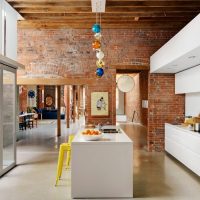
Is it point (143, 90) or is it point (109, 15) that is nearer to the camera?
point (109, 15)

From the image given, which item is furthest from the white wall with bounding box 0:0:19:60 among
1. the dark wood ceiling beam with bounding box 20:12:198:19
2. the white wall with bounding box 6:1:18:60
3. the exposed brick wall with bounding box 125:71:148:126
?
the exposed brick wall with bounding box 125:71:148:126

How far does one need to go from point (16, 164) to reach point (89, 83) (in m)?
3.08

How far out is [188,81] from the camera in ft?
22.9

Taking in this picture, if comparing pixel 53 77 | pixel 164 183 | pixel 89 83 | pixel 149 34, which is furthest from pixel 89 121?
pixel 164 183

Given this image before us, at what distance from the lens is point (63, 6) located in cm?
639

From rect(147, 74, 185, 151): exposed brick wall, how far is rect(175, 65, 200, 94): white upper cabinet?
0.29 metres

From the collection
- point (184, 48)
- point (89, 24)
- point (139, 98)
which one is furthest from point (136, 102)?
point (184, 48)

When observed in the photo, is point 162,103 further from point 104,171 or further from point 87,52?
point 104,171

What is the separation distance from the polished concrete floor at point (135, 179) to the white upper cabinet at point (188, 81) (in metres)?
1.75

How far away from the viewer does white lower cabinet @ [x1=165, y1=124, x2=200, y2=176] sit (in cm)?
559

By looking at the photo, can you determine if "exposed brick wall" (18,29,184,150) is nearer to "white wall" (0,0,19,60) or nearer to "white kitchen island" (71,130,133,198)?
"white wall" (0,0,19,60)

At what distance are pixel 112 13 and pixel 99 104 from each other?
260 cm

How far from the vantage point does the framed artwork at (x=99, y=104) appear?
845cm

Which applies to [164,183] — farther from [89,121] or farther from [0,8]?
[0,8]
